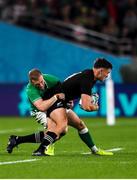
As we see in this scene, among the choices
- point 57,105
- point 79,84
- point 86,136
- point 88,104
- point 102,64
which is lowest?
point 86,136

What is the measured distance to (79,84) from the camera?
13125 mm

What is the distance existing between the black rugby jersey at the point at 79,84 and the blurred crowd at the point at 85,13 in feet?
55.5

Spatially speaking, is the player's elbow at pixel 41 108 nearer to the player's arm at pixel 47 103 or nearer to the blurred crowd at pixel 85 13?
the player's arm at pixel 47 103

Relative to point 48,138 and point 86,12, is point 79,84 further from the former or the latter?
point 86,12

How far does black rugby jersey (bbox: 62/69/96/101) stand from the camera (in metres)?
12.9

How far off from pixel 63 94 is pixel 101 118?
14.3 meters

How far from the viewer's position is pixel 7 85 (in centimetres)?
2788

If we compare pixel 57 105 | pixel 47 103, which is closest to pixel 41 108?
pixel 47 103

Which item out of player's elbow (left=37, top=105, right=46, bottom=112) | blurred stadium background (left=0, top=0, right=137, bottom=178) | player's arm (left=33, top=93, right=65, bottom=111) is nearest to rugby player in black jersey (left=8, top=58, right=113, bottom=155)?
player's arm (left=33, top=93, right=65, bottom=111)

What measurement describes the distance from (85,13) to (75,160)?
59.7 ft

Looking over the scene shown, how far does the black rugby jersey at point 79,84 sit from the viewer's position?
1294cm

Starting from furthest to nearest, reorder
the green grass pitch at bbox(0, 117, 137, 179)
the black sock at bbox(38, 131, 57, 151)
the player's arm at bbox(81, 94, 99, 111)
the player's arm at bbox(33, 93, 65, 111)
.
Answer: the player's arm at bbox(33, 93, 65, 111), the black sock at bbox(38, 131, 57, 151), the player's arm at bbox(81, 94, 99, 111), the green grass pitch at bbox(0, 117, 137, 179)

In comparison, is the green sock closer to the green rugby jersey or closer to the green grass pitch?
the green grass pitch


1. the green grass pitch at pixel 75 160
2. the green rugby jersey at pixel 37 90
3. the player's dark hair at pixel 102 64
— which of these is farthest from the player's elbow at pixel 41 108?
the player's dark hair at pixel 102 64
